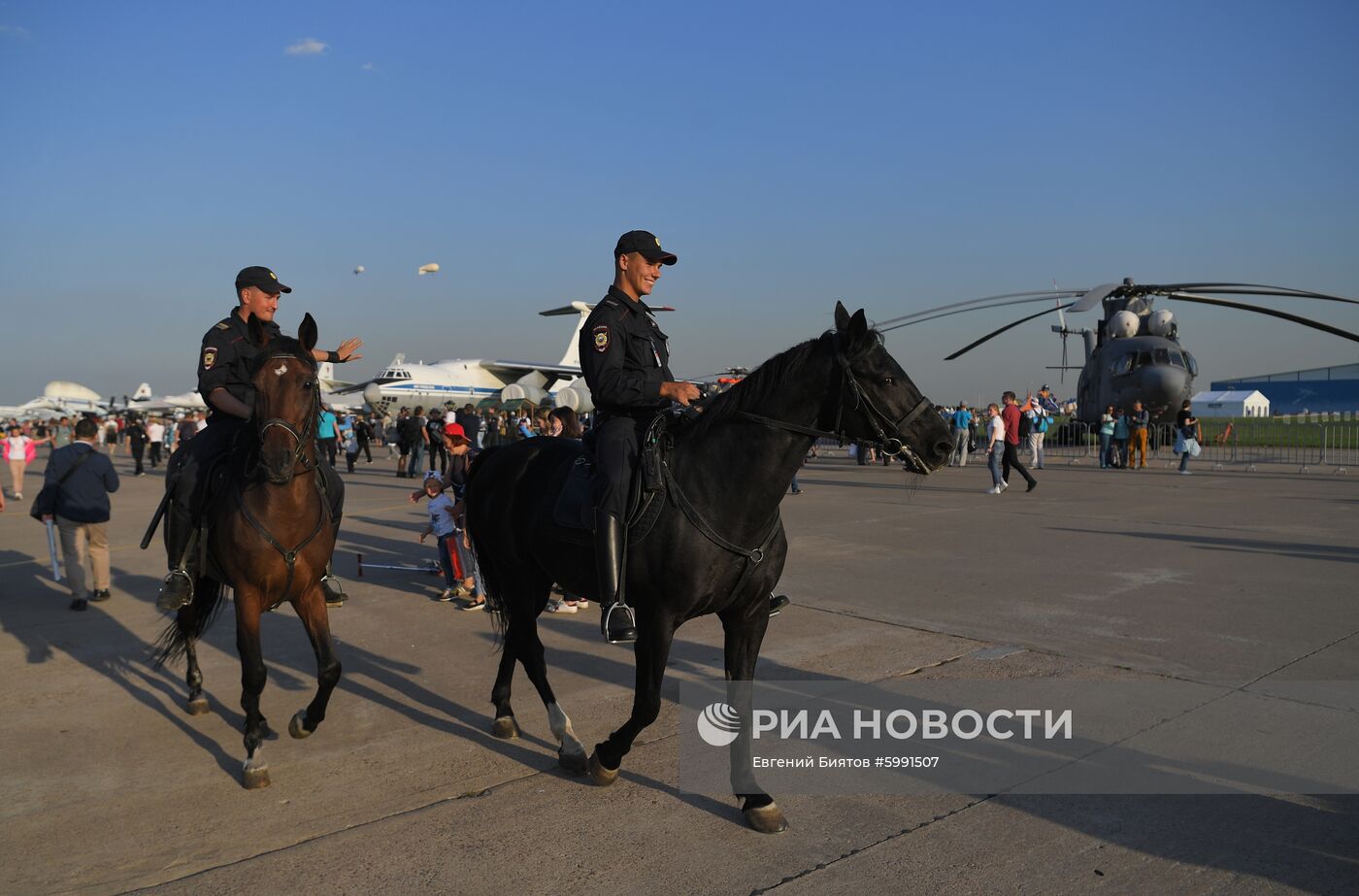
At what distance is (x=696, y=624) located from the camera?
745 centimetres

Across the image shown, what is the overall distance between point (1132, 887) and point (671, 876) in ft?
5.20

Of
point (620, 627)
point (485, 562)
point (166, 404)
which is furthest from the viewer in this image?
point (166, 404)

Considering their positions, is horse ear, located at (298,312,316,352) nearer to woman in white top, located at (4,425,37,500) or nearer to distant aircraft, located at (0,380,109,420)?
woman in white top, located at (4,425,37,500)

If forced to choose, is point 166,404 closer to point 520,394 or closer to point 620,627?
point 520,394

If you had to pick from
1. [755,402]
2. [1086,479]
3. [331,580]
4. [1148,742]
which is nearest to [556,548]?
[755,402]

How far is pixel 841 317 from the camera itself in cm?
383

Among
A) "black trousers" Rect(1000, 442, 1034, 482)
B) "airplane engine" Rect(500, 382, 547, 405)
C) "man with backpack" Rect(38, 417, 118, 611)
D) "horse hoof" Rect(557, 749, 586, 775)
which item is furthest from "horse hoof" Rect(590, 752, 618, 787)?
"airplane engine" Rect(500, 382, 547, 405)

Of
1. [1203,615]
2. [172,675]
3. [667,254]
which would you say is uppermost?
[667,254]

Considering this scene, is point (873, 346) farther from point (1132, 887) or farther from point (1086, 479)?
point (1086, 479)

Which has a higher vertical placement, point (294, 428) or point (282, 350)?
point (282, 350)

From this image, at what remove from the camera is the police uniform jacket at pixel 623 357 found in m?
4.09

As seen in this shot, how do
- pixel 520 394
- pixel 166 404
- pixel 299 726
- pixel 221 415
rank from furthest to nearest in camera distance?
pixel 166 404 → pixel 520 394 → pixel 221 415 → pixel 299 726

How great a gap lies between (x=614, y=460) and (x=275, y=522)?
73.3 inches

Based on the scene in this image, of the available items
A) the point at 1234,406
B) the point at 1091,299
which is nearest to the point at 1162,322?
the point at 1091,299
